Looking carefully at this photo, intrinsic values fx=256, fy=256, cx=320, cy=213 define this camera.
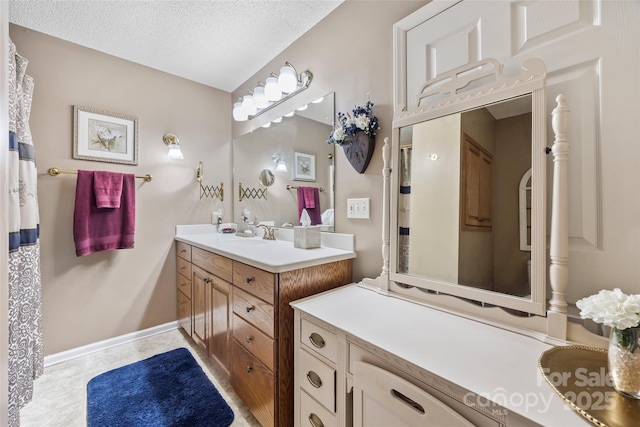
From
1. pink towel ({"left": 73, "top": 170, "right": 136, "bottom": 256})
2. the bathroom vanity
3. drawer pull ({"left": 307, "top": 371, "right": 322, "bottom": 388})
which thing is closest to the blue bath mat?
the bathroom vanity

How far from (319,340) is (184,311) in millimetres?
1662

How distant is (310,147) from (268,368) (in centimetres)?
133

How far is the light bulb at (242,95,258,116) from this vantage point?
2152 millimetres

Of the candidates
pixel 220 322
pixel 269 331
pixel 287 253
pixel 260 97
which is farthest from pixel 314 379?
pixel 260 97

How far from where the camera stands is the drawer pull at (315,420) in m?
1.01

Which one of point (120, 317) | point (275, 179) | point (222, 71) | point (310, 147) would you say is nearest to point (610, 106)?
point (310, 147)

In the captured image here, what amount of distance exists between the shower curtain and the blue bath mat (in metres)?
0.33

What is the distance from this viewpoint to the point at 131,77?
2131mm

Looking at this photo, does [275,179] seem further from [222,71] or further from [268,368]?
[268,368]

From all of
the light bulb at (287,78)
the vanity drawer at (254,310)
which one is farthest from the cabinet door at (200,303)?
the light bulb at (287,78)

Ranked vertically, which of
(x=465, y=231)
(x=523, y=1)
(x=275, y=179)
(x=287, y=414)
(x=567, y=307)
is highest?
(x=523, y=1)

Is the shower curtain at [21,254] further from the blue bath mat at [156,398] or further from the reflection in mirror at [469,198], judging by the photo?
the reflection in mirror at [469,198]

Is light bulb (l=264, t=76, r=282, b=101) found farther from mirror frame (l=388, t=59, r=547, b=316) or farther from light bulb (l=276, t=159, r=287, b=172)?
mirror frame (l=388, t=59, r=547, b=316)

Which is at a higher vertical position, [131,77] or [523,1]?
[131,77]
